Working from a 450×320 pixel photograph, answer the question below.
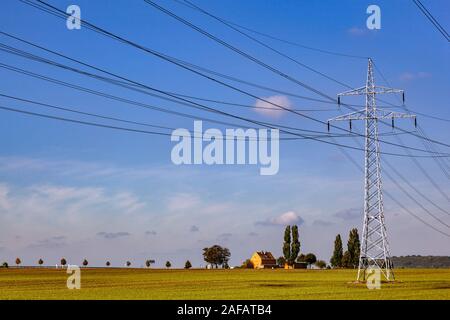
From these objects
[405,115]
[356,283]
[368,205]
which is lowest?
[356,283]

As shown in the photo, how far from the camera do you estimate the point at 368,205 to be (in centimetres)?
7100

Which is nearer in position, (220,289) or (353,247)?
(220,289)

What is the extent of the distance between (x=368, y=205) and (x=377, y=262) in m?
7.58

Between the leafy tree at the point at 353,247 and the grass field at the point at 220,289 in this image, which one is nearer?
the grass field at the point at 220,289

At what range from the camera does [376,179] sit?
238 feet

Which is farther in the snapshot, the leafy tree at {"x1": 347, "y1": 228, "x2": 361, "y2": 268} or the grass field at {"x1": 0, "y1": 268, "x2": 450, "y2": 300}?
the leafy tree at {"x1": 347, "y1": 228, "x2": 361, "y2": 268}
